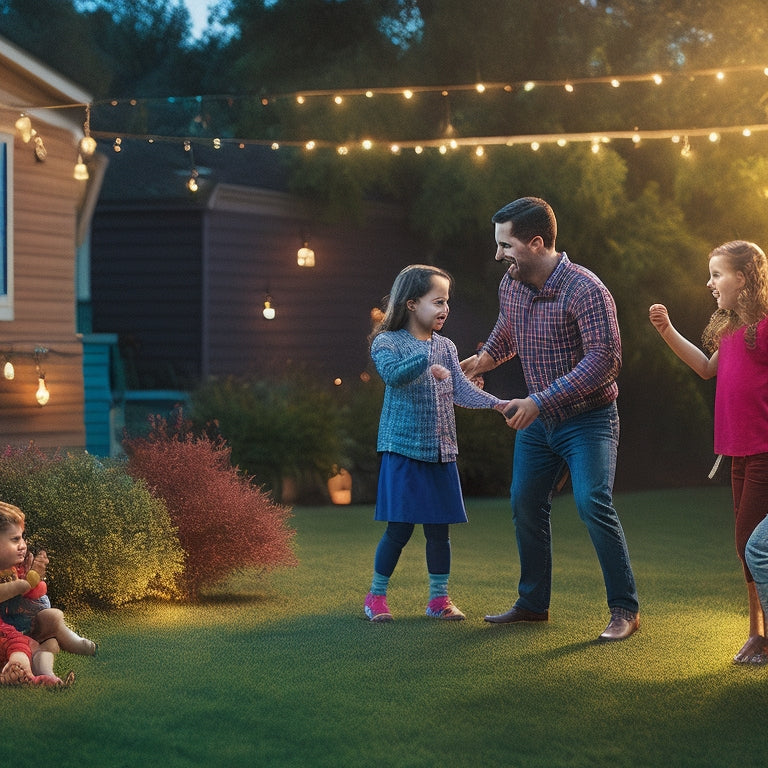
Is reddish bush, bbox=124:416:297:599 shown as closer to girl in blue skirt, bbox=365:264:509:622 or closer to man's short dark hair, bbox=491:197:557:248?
girl in blue skirt, bbox=365:264:509:622

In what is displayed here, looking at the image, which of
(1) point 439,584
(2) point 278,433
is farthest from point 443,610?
(2) point 278,433

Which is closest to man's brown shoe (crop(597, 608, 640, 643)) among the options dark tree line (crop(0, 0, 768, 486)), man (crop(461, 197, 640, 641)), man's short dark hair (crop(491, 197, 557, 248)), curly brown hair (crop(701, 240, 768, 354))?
man (crop(461, 197, 640, 641))

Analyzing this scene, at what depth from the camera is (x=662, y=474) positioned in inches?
683

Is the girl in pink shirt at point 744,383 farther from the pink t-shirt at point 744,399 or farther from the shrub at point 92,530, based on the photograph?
the shrub at point 92,530

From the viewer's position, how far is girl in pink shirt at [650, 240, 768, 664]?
503cm

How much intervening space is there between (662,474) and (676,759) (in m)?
13.8

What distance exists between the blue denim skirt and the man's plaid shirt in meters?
0.66

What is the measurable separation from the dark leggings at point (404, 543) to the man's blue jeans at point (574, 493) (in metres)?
0.39

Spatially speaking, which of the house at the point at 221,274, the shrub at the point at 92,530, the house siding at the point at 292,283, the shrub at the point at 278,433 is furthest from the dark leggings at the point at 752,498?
the house siding at the point at 292,283

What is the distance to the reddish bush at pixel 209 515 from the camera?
21.5ft

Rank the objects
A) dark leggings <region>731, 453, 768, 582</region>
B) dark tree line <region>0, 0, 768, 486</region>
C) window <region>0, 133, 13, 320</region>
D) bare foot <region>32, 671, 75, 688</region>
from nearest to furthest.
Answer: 1. bare foot <region>32, 671, 75, 688</region>
2. dark leggings <region>731, 453, 768, 582</region>
3. window <region>0, 133, 13, 320</region>
4. dark tree line <region>0, 0, 768, 486</region>

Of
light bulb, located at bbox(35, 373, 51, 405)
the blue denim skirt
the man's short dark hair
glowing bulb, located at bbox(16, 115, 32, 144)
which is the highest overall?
glowing bulb, located at bbox(16, 115, 32, 144)

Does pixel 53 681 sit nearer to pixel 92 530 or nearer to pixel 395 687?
pixel 395 687

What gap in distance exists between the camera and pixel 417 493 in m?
6.00
